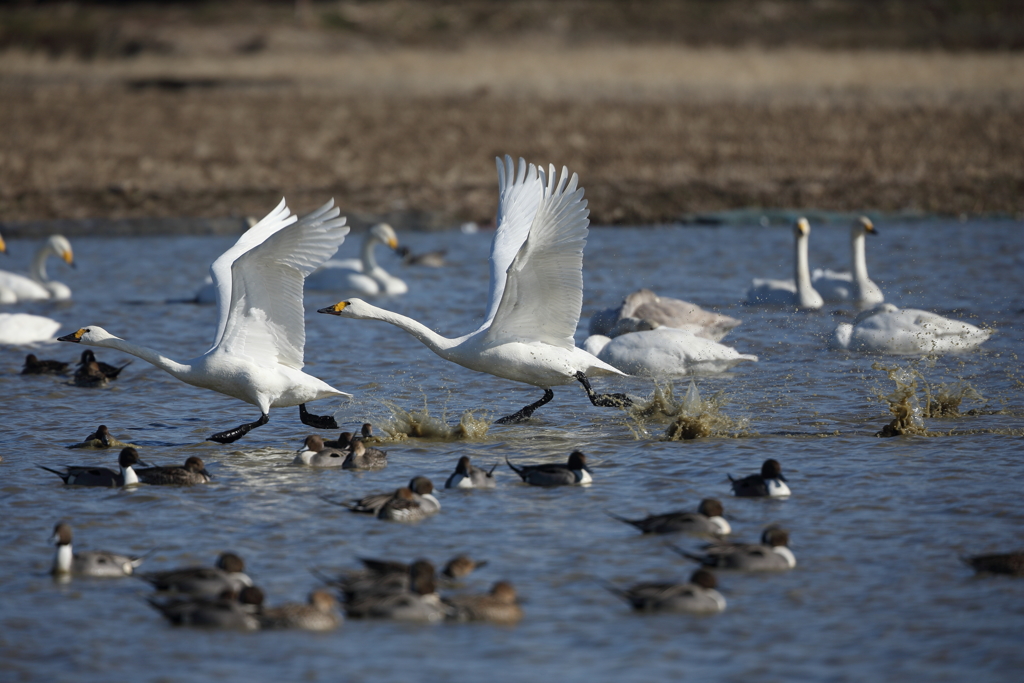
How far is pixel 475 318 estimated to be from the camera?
44.3ft

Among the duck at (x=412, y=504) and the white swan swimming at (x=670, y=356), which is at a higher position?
the white swan swimming at (x=670, y=356)

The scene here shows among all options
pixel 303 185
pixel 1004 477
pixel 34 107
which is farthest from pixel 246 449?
pixel 34 107

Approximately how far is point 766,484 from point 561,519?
115 cm

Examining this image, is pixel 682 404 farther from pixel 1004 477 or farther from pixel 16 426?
pixel 16 426

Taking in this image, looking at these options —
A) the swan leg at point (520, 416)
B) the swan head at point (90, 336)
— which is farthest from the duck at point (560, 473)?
the swan head at point (90, 336)

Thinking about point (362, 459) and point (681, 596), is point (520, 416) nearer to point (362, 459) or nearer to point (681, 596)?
point (362, 459)

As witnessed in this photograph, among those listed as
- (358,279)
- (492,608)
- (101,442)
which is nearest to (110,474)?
(101,442)

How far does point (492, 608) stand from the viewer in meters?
5.39

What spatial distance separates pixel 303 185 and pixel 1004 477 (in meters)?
15.1

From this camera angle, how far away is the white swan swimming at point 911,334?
421 inches

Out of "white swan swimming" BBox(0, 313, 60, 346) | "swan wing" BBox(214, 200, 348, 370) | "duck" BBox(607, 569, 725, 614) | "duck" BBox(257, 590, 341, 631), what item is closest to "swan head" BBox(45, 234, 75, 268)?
"white swan swimming" BBox(0, 313, 60, 346)

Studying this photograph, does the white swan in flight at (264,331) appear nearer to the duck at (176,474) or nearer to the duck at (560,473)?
the duck at (176,474)

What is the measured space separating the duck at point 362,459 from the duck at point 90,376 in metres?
3.84

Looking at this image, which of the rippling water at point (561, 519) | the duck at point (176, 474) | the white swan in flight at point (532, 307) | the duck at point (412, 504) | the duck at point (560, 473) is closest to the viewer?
the rippling water at point (561, 519)
